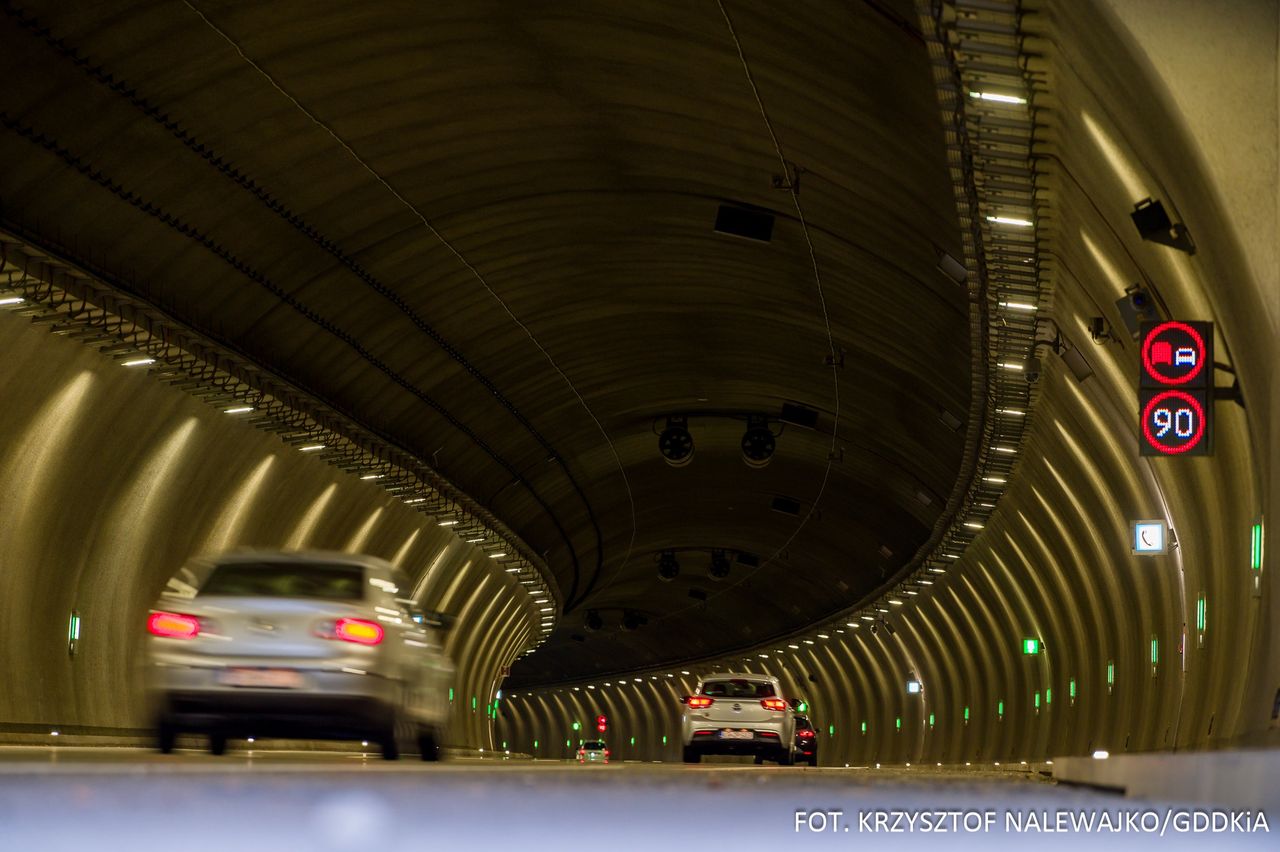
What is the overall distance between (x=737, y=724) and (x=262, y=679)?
1605cm

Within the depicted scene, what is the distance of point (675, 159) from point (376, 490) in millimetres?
15527

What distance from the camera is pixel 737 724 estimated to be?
3194 cm

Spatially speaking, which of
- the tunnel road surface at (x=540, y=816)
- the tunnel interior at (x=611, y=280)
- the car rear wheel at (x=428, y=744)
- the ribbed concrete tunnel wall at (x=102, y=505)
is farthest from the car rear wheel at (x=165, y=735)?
the ribbed concrete tunnel wall at (x=102, y=505)

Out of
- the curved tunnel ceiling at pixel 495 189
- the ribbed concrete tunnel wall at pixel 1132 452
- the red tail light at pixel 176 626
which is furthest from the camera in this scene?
the curved tunnel ceiling at pixel 495 189

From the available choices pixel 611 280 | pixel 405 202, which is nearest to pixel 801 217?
pixel 405 202

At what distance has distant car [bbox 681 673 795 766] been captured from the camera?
31938mm

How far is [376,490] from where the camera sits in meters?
40.1

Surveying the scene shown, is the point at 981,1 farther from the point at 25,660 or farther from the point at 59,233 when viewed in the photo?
the point at 25,660

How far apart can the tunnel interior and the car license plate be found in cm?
650

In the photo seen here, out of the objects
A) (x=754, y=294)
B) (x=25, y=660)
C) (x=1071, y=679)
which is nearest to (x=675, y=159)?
(x=754, y=294)

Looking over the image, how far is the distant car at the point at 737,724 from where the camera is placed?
31.9m

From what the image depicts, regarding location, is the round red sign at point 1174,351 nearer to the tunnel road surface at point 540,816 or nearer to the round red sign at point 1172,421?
the round red sign at point 1172,421

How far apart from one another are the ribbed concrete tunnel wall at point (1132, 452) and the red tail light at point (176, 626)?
8.03 metres

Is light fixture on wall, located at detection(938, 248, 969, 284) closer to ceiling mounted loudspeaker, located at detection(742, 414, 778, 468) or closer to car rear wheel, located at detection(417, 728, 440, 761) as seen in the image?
car rear wheel, located at detection(417, 728, 440, 761)
